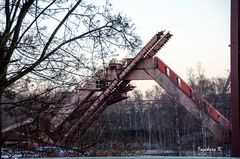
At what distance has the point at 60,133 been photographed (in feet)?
22.9

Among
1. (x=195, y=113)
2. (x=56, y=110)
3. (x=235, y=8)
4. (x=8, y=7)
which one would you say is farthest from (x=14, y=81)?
(x=195, y=113)

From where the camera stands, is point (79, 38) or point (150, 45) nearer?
point (79, 38)

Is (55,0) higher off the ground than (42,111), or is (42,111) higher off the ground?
(55,0)

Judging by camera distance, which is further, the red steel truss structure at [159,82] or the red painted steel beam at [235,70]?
the red steel truss structure at [159,82]

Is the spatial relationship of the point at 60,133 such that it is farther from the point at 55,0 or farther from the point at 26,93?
the point at 55,0

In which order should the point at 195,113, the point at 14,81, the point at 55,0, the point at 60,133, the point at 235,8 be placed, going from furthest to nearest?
the point at 195,113 → the point at 235,8 → the point at 60,133 → the point at 55,0 → the point at 14,81

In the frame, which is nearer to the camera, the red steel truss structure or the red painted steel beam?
the red painted steel beam

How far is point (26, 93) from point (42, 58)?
470 mm

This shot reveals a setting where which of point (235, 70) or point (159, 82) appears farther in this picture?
point (159, 82)

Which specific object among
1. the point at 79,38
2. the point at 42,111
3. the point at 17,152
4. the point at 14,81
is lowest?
the point at 17,152

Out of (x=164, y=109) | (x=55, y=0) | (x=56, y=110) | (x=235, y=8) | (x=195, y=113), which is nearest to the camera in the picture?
(x=56, y=110)

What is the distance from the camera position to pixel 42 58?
5.34 metres

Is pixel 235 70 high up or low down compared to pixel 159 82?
down

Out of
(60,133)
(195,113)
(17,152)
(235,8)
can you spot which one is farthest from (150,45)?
(17,152)
